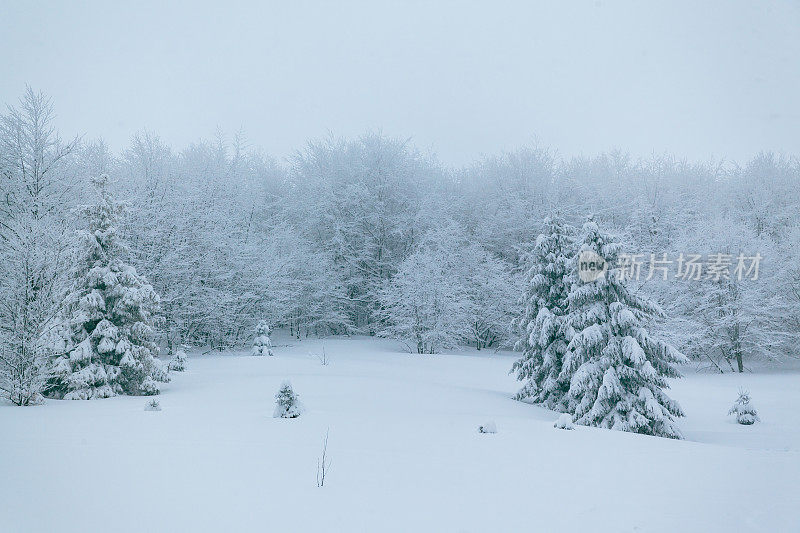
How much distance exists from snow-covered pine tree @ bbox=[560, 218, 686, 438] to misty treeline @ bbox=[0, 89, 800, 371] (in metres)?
7.83

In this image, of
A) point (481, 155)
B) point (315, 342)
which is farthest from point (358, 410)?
point (481, 155)

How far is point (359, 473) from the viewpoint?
6.54 metres

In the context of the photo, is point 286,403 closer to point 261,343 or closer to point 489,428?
point 489,428

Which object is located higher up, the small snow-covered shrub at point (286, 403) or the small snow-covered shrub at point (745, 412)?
the small snow-covered shrub at point (286, 403)

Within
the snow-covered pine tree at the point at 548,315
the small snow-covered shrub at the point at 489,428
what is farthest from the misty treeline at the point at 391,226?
the small snow-covered shrub at the point at 489,428

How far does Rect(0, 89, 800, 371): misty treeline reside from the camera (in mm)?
25719

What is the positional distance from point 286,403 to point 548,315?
952cm

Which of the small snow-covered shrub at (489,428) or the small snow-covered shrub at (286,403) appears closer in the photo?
the small snow-covered shrub at (489,428)

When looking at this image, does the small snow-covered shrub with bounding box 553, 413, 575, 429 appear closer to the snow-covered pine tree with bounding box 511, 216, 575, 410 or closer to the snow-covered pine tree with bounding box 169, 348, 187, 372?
the snow-covered pine tree with bounding box 511, 216, 575, 410

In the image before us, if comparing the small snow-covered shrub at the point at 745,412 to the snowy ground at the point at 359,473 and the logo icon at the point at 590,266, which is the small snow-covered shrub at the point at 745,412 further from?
the logo icon at the point at 590,266

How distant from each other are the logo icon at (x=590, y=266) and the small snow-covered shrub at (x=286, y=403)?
8801mm

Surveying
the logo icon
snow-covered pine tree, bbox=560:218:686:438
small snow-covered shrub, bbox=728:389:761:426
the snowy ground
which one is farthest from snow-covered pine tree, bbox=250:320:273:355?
small snow-covered shrub, bbox=728:389:761:426

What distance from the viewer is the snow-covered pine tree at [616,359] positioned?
12961 mm

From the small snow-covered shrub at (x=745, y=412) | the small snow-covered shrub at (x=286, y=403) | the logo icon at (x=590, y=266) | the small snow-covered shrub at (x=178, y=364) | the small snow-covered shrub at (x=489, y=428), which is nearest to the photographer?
the small snow-covered shrub at (x=489, y=428)
